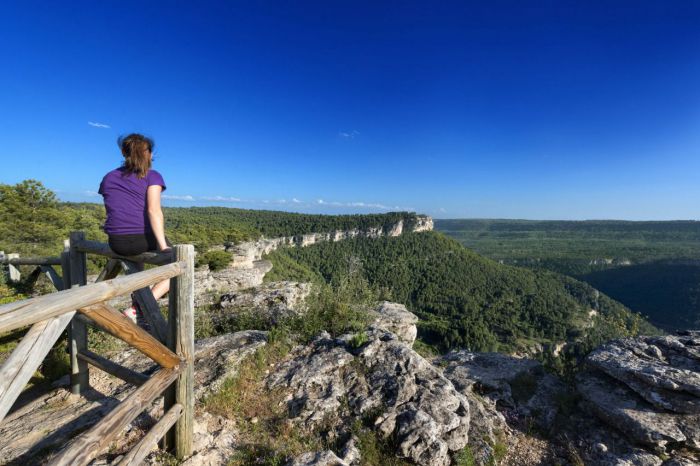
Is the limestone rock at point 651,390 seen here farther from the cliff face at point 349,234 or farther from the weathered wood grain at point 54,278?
the cliff face at point 349,234

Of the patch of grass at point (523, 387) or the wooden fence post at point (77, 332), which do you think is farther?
the patch of grass at point (523, 387)

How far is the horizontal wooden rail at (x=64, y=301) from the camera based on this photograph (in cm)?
132

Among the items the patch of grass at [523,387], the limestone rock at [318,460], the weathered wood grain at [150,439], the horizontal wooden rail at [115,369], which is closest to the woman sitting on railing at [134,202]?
the horizontal wooden rail at [115,369]

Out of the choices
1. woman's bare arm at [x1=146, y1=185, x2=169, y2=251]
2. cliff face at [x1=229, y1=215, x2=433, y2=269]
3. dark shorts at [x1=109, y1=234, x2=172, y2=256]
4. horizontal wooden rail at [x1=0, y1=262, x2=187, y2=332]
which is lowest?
cliff face at [x1=229, y1=215, x2=433, y2=269]

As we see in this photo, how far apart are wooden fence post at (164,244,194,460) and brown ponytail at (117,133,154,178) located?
1.20 metres

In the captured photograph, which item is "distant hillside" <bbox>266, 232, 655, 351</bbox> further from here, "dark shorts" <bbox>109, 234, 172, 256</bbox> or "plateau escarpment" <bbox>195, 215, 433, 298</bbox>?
"dark shorts" <bbox>109, 234, 172, 256</bbox>

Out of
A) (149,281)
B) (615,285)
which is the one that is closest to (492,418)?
Answer: (149,281)

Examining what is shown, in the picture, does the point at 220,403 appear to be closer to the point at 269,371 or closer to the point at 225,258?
the point at 269,371

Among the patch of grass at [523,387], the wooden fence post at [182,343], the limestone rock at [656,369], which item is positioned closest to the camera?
the wooden fence post at [182,343]

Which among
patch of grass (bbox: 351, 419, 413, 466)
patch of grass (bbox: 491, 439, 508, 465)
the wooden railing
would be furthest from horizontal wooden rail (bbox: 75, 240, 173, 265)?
patch of grass (bbox: 491, 439, 508, 465)

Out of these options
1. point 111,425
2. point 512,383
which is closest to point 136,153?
point 111,425

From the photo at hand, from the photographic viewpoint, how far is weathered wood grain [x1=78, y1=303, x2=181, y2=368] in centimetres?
197

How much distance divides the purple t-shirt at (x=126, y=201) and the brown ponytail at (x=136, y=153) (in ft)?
0.22

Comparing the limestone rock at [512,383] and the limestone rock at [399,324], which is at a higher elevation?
the limestone rock at [512,383]
